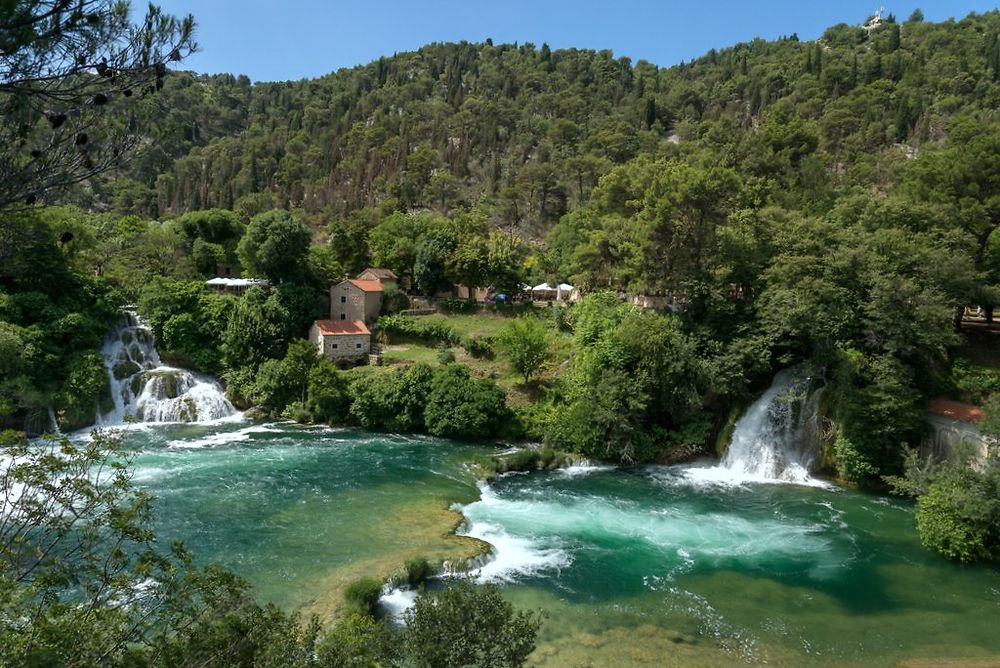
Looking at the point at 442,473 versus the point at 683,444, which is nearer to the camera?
the point at 442,473

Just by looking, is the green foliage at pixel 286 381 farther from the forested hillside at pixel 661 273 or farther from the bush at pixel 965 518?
the bush at pixel 965 518

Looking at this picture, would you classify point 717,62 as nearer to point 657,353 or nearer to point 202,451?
point 657,353

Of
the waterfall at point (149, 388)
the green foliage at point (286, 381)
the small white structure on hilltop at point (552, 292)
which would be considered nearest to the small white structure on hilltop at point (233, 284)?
the waterfall at point (149, 388)

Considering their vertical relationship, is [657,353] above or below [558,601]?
above

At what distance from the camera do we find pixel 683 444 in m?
29.7

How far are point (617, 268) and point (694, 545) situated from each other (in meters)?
22.3

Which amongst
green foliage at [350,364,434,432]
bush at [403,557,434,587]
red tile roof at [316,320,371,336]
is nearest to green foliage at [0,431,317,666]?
bush at [403,557,434,587]

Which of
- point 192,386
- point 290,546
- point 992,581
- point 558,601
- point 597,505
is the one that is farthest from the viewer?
point 192,386

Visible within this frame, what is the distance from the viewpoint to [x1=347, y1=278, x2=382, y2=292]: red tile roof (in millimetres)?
44656

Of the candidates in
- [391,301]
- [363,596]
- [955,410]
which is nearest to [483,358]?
[391,301]

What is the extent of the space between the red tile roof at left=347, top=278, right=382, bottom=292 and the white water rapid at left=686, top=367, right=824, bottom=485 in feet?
89.5

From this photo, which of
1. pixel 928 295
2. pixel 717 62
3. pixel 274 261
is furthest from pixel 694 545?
pixel 717 62

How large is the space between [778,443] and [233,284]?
4212cm

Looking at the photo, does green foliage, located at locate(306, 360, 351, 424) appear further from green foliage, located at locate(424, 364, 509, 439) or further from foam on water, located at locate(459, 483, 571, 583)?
foam on water, located at locate(459, 483, 571, 583)
